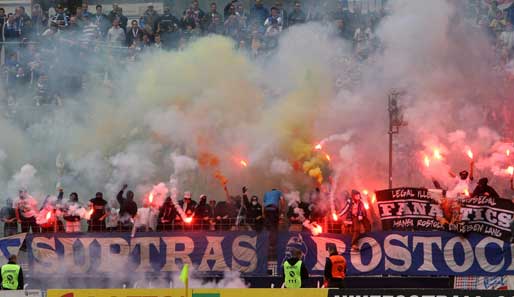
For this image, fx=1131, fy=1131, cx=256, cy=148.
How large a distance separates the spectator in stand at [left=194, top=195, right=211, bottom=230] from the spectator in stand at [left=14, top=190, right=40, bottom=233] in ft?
9.14

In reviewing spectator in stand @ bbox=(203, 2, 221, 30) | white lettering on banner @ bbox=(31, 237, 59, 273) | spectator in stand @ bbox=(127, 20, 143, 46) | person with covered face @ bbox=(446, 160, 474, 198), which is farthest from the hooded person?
spectator in stand @ bbox=(127, 20, 143, 46)

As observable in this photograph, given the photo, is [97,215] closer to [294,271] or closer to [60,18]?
[294,271]

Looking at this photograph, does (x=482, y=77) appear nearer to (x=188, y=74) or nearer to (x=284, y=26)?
(x=284, y=26)

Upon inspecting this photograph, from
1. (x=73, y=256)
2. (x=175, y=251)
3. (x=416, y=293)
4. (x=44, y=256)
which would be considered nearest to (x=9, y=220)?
(x=44, y=256)

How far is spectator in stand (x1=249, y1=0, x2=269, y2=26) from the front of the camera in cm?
2322

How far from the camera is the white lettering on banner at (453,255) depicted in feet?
57.7

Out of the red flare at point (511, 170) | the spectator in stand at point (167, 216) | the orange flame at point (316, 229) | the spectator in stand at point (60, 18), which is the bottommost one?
the orange flame at point (316, 229)

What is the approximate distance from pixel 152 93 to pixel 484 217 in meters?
7.73

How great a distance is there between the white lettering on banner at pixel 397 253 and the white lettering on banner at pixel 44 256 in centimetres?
545

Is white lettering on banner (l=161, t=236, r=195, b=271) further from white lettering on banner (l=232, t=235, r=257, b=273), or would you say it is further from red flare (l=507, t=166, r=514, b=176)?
red flare (l=507, t=166, r=514, b=176)

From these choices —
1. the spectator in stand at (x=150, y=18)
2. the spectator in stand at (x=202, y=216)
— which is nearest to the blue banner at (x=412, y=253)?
the spectator in stand at (x=202, y=216)

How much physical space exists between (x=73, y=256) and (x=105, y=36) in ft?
21.2

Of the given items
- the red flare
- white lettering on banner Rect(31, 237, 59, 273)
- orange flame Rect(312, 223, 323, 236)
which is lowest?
white lettering on banner Rect(31, 237, 59, 273)

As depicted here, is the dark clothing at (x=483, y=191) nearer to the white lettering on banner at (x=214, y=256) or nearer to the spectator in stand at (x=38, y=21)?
the white lettering on banner at (x=214, y=256)
